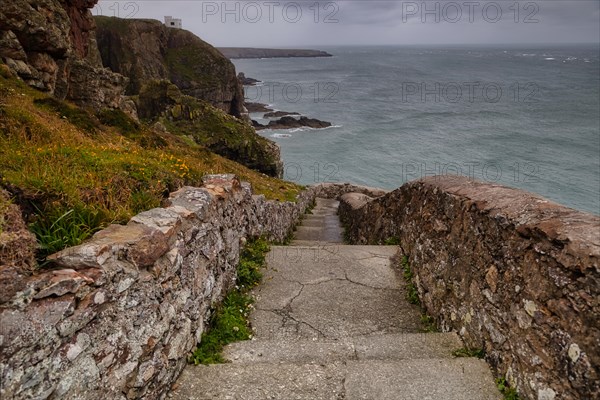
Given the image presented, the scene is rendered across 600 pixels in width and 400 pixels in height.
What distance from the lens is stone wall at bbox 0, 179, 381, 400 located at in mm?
2705

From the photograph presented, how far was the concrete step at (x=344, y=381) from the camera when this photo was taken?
4.01 m

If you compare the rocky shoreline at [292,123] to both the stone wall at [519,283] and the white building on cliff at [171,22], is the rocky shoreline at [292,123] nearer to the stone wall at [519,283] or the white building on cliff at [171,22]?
the white building on cliff at [171,22]

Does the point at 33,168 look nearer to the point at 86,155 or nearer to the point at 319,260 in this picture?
the point at 86,155

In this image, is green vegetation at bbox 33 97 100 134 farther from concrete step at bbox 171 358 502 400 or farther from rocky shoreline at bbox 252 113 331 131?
rocky shoreline at bbox 252 113 331 131

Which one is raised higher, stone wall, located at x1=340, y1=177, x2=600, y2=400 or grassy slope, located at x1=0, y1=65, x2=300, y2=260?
grassy slope, located at x1=0, y1=65, x2=300, y2=260

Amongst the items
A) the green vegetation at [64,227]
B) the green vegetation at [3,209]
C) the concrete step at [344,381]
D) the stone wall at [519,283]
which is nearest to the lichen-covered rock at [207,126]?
the stone wall at [519,283]

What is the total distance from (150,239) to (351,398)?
2.40m

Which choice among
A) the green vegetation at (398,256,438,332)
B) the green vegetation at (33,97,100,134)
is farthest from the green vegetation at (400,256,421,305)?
the green vegetation at (33,97,100,134)

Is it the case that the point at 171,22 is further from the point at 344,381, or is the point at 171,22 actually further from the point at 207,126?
the point at 344,381

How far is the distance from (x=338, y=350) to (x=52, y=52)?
1790 cm

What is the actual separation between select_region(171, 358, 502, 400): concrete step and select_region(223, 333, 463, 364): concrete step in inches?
10.3

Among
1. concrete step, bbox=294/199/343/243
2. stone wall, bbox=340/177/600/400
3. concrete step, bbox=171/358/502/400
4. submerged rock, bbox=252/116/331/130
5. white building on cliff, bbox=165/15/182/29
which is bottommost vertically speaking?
concrete step, bbox=294/199/343/243

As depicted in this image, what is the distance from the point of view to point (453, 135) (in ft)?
212

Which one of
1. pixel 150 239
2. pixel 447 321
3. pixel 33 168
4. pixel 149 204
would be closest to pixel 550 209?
pixel 447 321
